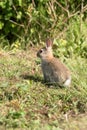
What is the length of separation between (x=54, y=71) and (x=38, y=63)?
1060 mm

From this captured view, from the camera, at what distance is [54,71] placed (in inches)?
279

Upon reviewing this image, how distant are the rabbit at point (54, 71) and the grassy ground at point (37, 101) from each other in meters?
0.11

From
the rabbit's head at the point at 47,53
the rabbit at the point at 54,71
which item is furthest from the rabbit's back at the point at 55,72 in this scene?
the rabbit's head at the point at 47,53

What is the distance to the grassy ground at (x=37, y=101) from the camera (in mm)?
→ 6250

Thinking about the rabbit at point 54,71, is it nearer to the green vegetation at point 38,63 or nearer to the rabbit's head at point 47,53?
the rabbit's head at point 47,53

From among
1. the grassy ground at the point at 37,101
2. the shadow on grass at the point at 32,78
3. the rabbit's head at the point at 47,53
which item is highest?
the rabbit's head at the point at 47,53

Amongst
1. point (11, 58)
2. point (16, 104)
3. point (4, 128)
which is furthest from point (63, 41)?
point (4, 128)

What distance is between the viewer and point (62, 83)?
279 inches

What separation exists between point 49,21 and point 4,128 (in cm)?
318

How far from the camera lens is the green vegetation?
641cm

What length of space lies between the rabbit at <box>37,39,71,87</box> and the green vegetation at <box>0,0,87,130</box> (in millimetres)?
109

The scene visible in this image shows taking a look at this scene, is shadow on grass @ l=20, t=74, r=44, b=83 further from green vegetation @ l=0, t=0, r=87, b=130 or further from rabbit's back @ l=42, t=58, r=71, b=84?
rabbit's back @ l=42, t=58, r=71, b=84

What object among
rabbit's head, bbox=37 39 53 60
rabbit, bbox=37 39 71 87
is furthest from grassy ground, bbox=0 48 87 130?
rabbit's head, bbox=37 39 53 60

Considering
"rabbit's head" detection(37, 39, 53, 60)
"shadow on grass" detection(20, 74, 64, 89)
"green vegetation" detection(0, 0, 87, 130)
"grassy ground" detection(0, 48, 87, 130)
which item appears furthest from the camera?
"rabbit's head" detection(37, 39, 53, 60)
